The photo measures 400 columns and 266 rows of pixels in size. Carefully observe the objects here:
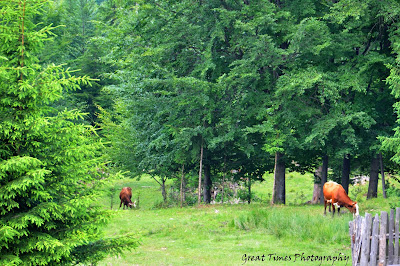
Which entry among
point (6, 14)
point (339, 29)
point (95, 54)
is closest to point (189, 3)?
point (339, 29)

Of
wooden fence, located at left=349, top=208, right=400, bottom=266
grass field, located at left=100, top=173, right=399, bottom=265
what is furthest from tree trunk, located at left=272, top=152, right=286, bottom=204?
wooden fence, located at left=349, top=208, right=400, bottom=266

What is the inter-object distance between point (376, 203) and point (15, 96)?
58.0 feet

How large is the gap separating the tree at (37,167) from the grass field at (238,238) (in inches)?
153

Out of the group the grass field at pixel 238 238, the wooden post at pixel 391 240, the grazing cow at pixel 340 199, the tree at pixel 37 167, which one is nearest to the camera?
the tree at pixel 37 167

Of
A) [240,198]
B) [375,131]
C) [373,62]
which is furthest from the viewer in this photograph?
[240,198]

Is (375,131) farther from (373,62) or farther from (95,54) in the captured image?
(95,54)

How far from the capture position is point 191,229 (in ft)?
58.0

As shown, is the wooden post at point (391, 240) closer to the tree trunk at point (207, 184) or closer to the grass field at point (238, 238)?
the grass field at point (238, 238)

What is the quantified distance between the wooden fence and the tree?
17.2 feet

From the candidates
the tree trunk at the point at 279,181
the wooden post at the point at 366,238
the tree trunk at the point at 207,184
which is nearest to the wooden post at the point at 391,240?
the wooden post at the point at 366,238

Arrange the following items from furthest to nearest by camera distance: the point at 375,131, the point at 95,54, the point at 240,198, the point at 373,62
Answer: the point at 95,54 → the point at 240,198 → the point at 375,131 → the point at 373,62

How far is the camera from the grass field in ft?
43.8

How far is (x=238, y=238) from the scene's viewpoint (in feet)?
51.9

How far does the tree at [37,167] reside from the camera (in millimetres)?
7711
